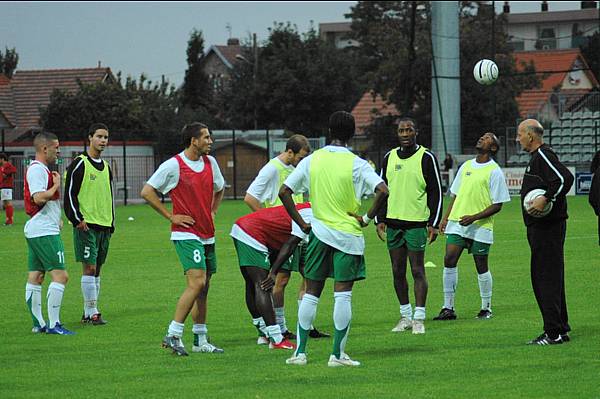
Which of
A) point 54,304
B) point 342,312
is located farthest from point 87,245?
point 342,312

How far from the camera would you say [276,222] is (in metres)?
10.9

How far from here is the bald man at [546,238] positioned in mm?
10766

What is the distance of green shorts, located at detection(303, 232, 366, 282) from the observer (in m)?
9.64

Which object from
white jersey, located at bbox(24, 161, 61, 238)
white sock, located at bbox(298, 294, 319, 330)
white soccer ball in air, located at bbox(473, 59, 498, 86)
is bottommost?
white sock, located at bbox(298, 294, 319, 330)

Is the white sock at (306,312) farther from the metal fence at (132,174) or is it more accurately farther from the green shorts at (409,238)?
the metal fence at (132,174)

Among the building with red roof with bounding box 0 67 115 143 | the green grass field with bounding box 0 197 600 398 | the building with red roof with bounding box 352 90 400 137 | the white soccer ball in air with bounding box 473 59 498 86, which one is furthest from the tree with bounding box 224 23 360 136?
the green grass field with bounding box 0 197 600 398

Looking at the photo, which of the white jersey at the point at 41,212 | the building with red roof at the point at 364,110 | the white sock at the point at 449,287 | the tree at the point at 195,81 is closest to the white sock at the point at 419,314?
the white sock at the point at 449,287

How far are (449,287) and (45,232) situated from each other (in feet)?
15.3

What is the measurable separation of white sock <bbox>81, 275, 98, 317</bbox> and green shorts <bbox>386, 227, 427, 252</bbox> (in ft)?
11.4

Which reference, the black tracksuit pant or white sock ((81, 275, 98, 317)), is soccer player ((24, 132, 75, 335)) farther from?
the black tracksuit pant

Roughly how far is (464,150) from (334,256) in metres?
47.8

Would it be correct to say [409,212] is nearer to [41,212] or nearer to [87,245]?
[87,245]

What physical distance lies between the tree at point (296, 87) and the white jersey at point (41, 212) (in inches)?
2485

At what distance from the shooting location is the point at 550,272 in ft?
35.6
